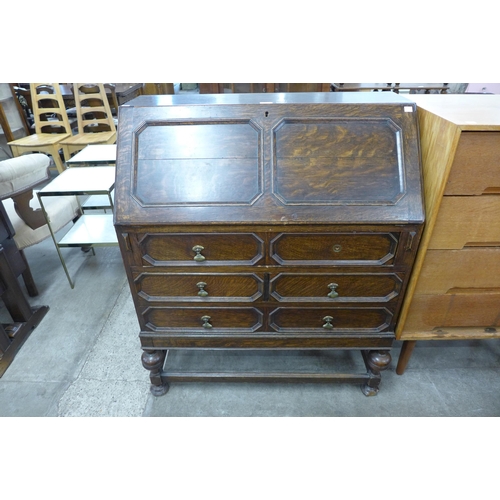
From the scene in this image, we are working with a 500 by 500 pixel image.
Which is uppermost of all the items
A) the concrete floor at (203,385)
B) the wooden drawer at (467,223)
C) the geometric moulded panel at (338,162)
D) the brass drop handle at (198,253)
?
the geometric moulded panel at (338,162)

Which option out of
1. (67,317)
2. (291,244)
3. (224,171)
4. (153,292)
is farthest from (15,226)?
(291,244)

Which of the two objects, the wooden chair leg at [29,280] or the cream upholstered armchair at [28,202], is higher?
the cream upholstered armchair at [28,202]

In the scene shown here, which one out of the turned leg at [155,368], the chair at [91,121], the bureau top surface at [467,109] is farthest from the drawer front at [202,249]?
the chair at [91,121]

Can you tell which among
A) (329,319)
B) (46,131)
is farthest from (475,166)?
(46,131)

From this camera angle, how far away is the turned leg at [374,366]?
59.1 inches

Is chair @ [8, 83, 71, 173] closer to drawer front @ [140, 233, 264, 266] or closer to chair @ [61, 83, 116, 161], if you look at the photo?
chair @ [61, 83, 116, 161]

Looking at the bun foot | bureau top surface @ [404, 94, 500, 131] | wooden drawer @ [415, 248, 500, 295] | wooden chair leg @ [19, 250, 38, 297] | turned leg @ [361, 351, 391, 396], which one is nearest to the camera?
bureau top surface @ [404, 94, 500, 131]

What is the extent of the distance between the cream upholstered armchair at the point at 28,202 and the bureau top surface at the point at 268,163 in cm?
115

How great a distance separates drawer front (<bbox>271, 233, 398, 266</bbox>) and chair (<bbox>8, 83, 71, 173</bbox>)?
3511 millimetres

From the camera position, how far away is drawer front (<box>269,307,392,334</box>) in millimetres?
1384

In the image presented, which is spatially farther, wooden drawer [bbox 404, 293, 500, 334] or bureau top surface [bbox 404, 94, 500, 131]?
wooden drawer [bbox 404, 293, 500, 334]

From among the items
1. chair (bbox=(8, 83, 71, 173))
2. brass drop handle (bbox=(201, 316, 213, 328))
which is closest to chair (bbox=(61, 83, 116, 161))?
chair (bbox=(8, 83, 71, 173))

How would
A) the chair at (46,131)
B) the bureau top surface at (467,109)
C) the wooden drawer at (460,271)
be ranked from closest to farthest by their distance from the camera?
the bureau top surface at (467,109), the wooden drawer at (460,271), the chair at (46,131)

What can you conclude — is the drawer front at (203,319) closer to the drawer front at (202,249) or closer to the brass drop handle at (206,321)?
the brass drop handle at (206,321)
